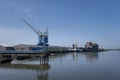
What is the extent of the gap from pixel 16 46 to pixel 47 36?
2347cm

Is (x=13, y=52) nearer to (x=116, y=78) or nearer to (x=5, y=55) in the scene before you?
(x=5, y=55)

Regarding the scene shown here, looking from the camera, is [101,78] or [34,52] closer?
[101,78]

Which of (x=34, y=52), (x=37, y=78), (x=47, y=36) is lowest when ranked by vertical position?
(x=37, y=78)

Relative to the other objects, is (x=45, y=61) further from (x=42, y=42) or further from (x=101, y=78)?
(x=101, y=78)

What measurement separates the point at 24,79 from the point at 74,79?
7798mm

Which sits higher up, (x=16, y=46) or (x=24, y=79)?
(x=16, y=46)

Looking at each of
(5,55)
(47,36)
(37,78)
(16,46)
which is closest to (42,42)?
(47,36)

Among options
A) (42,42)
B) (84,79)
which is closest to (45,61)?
(42,42)

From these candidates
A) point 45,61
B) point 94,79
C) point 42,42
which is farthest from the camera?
point 42,42

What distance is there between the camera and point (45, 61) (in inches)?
2397

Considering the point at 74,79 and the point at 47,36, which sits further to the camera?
the point at 47,36

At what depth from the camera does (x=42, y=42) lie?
3132 inches

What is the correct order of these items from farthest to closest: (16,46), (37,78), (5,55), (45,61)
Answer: (16,46) → (5,55) → (45,61) → (37,78)

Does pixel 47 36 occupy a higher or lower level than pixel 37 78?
higher
